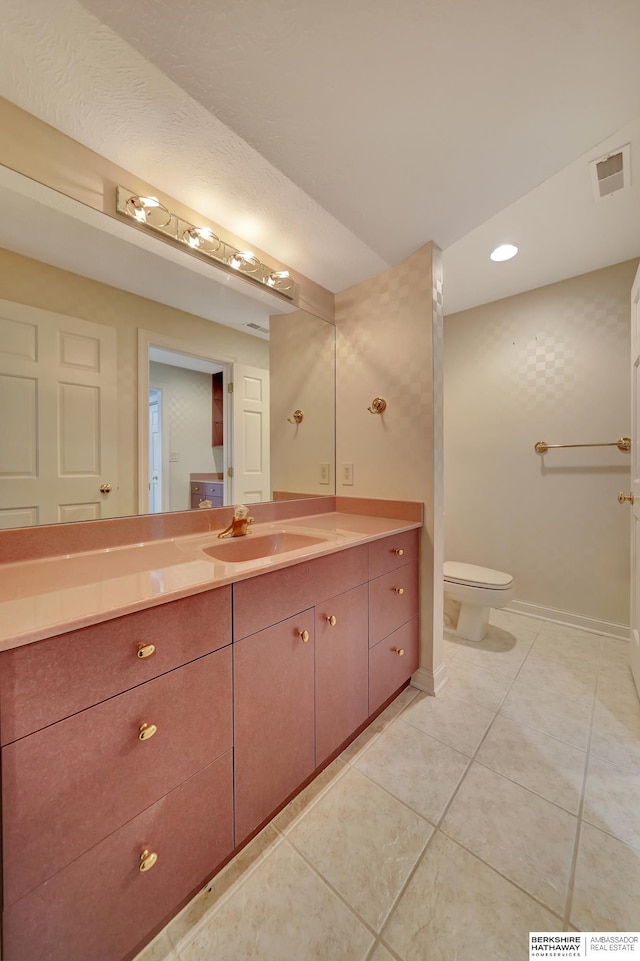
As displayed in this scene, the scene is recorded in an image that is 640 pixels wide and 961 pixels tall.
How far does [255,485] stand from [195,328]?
2.43ft

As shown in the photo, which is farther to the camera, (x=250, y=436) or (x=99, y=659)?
(x=250, y=436)

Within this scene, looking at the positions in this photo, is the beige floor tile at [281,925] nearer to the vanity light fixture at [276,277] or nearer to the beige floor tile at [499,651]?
the beige floor tile at [499,651]

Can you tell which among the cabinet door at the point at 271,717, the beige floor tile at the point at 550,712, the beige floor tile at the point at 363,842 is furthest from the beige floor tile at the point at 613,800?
the cabinet door at the point at 271,717

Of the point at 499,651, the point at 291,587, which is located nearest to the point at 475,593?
the point at 499,651

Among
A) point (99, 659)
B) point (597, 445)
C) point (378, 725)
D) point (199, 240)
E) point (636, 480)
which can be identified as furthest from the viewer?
Answer: point (597, 445)

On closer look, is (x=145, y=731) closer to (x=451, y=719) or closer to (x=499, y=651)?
(x=451, y=719)

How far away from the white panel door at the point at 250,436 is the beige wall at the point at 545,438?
169cm

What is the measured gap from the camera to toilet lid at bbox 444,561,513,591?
1.98m

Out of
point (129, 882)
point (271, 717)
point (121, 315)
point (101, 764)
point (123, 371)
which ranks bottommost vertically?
point (129, 882)

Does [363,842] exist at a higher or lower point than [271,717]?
lower

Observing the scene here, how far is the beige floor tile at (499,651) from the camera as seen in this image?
1865mm

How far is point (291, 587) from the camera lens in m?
1.02

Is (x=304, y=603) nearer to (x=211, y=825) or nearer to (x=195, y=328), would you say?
(x=211, y=825)

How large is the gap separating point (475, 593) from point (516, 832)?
1.11 m
